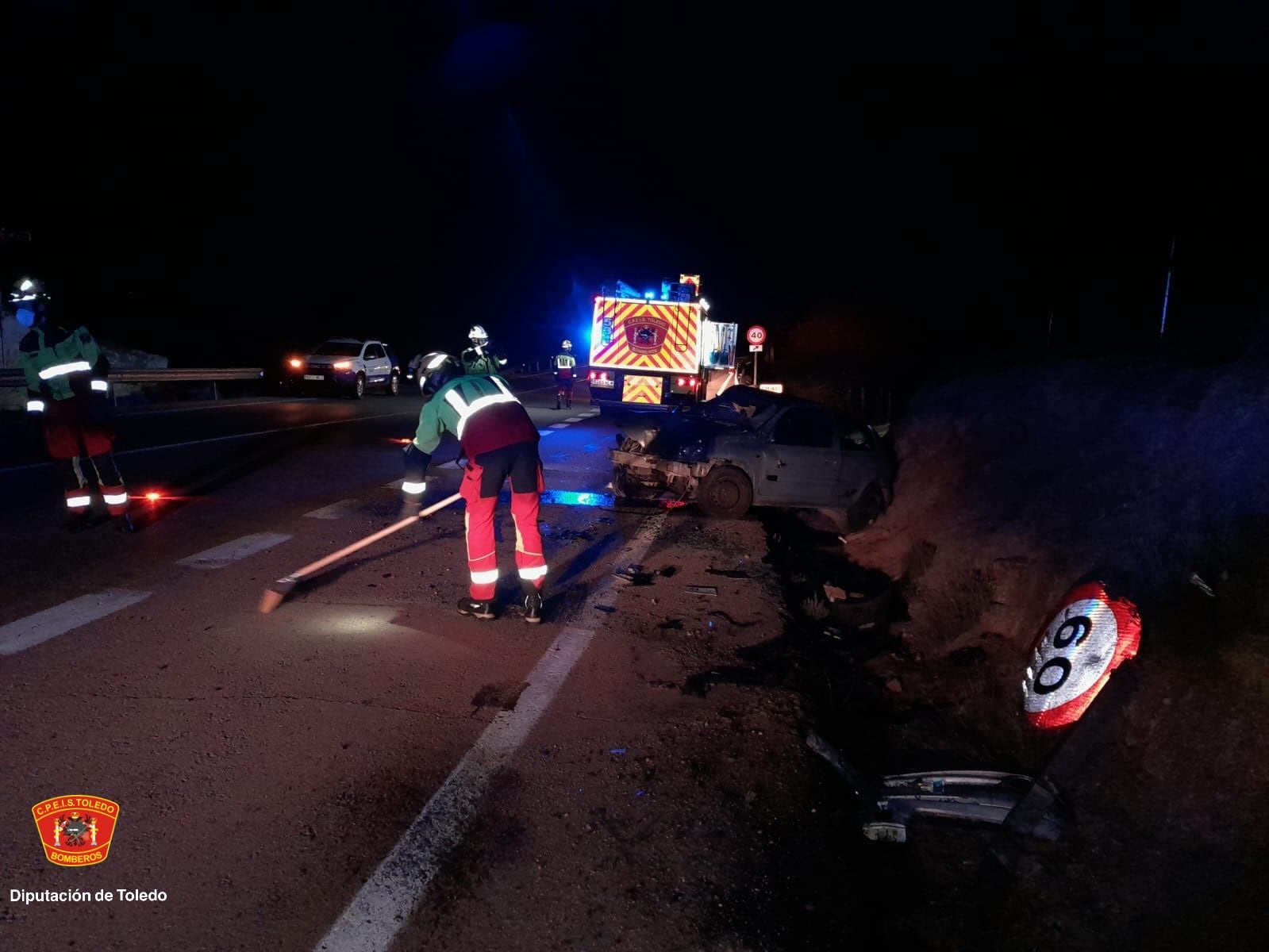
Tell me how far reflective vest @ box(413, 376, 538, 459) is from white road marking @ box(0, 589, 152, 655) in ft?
7.16

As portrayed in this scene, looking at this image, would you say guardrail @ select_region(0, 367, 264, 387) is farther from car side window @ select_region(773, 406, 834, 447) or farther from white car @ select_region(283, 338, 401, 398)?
car side window @ select_region(773, 406, 834, 447)

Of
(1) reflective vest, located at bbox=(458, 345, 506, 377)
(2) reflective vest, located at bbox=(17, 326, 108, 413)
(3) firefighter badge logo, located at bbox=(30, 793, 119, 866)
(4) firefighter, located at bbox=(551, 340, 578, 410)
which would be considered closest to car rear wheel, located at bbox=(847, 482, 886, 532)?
(1) reflective vest, located at bbox=(458, 345, 506, 377)

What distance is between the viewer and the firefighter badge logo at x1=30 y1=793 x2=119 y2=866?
2980 mm

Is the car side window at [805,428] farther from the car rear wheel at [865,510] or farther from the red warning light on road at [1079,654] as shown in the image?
the red warning light on road at [1079,654]

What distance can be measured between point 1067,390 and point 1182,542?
15.0 feet

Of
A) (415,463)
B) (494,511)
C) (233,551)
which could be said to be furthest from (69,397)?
(494,511)

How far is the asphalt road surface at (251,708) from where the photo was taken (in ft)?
9.26

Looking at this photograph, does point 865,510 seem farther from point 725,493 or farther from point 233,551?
point 233,551

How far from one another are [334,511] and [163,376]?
15.6 m

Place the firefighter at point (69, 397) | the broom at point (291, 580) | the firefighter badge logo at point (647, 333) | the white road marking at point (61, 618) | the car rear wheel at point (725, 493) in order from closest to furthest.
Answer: the white road marking at point (61, 618), the broom at point (291, 580), the firefighter at point (69, 397), the car rear wheel at point (725, 493), the firefighter badge logo at point (647, 333)

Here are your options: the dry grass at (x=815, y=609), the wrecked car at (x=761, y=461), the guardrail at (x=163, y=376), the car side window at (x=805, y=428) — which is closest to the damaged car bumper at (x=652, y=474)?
the wrecked car at (x=761, y=461)

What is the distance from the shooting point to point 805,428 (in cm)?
962

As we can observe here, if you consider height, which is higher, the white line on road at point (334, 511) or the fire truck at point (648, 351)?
the fire truck at point (648, 351)

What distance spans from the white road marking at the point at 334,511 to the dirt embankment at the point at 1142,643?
5351 mm
